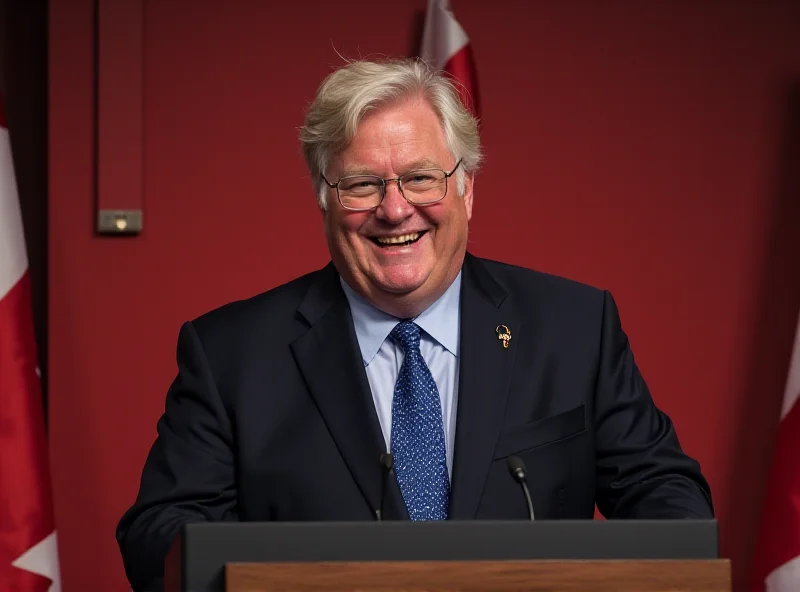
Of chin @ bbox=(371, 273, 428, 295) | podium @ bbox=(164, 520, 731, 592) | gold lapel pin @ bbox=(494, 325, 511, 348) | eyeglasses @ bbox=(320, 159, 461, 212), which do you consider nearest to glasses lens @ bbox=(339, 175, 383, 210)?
eyeglasses @ bbox=(320, 159, 461, 212)

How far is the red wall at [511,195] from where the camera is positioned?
362 centimetres

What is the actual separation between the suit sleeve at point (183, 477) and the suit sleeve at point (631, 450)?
717 millimetres

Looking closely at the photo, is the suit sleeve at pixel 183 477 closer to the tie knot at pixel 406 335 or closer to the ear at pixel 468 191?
the tie knot at pixel 406 335

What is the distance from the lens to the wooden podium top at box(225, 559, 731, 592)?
1.41m

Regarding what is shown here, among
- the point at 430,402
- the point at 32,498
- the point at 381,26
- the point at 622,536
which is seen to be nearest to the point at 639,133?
the point at 381,26

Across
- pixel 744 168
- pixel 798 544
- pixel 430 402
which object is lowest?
pixel 798 544

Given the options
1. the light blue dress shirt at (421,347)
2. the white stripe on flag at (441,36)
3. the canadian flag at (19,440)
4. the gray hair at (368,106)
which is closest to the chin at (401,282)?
the light blue dress shirt at (421,347)

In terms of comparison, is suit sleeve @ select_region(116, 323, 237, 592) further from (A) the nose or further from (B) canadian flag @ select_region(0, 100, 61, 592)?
(B) canadian flag @ select_region(0, 100, 61, 592)

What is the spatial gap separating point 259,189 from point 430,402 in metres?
1.62

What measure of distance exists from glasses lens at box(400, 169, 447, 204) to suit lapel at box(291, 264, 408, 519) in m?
0.28

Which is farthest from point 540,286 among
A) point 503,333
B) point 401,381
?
point 401,381

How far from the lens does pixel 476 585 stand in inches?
56.2

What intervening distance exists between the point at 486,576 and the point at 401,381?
892 millimetres

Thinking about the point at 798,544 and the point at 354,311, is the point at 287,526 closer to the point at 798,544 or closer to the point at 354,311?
the point at 354,311
